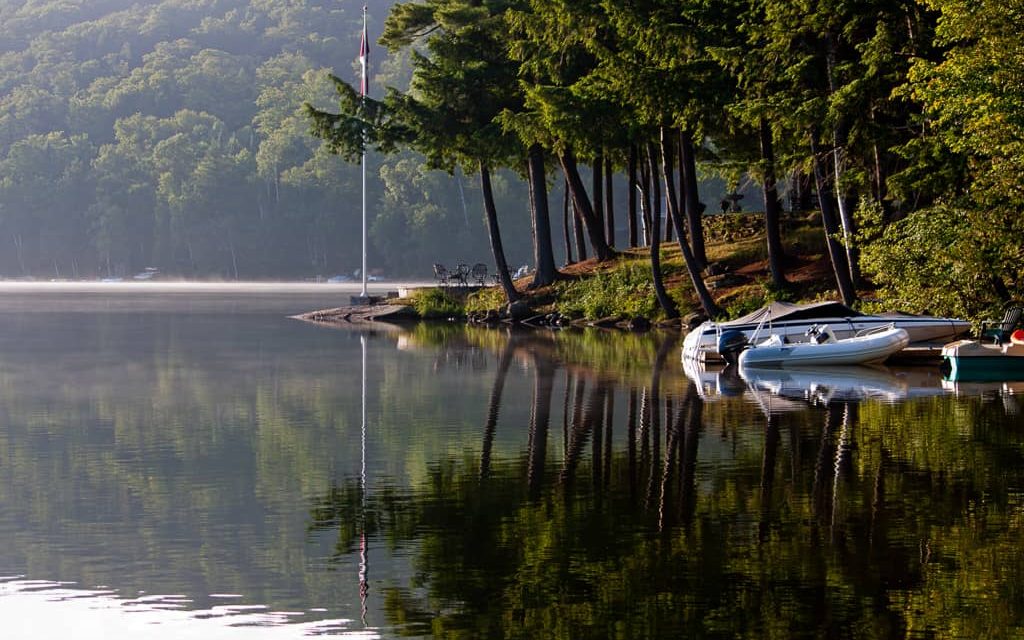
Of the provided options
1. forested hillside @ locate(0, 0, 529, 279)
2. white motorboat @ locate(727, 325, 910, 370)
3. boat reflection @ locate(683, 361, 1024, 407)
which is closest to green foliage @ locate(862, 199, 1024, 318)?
white motorboat @ locate(727, 325, 910, 370)

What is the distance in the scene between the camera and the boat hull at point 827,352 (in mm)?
30047

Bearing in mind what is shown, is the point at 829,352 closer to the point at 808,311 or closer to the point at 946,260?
the point at 808,311

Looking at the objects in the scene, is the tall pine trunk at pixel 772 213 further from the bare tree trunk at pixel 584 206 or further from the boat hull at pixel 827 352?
the bare tree trunk at pixel 584 206

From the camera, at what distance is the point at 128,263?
167000 mm

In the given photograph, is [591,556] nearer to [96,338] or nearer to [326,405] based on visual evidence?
[326,405]

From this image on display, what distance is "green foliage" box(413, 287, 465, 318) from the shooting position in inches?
2264

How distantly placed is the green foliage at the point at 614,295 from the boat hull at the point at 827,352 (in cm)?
1770

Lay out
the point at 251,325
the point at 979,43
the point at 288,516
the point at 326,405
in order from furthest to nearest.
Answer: the point at 251,325 → the point at 979,43 → the point at 326,405 → the point at 288,516

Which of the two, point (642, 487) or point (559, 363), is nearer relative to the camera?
point (642, 487)

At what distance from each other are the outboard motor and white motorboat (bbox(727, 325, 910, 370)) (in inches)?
47.4

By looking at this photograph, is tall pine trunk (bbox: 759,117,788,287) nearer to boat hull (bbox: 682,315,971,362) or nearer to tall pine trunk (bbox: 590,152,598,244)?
boat hull (bbox: 682,315,971,362)

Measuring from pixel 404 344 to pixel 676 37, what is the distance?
10718 millimetres

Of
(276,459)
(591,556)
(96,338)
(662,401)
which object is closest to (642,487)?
(591,556)

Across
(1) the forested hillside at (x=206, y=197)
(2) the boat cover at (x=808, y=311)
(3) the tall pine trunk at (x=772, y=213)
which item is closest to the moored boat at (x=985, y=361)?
(2) the boat cover at (x=808, y=311)
